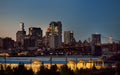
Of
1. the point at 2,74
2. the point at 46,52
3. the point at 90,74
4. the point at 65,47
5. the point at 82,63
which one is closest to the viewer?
the point at 2,74

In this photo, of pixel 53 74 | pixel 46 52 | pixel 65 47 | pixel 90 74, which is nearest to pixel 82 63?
pixel 90 74

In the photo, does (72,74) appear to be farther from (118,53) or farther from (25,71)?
(118,53)

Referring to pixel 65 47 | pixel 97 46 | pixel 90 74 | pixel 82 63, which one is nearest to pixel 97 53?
pixel 97 46

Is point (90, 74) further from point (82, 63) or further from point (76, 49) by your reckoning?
point (76, 49)

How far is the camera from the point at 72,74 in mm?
28328

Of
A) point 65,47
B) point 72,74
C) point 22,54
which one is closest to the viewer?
point 72,74

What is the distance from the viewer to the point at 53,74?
91.0 feet

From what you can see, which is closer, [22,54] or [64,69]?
[64,69]

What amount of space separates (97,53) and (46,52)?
37.3 meters

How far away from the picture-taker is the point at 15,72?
27859 mm

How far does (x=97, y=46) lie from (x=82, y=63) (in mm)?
34680

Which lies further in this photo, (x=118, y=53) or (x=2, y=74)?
(x=118, y=53)

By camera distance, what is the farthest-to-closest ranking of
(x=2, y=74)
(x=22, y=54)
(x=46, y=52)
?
(x=22, y=54)
(x=46, y=52)
(x=2, y=74)

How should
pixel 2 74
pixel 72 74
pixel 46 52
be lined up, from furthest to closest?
pixel 46 52
pixel 72 74
pixel 2 74
